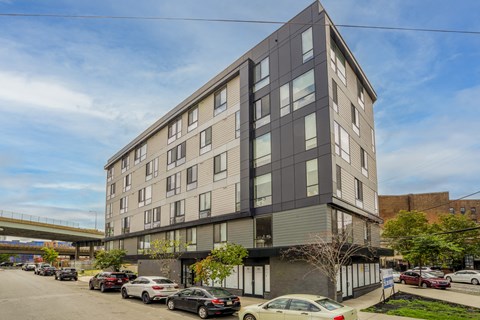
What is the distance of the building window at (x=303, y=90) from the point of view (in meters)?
24.8

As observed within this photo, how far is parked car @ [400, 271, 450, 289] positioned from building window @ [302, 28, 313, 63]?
20.3 m

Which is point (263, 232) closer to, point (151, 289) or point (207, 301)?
point (151, 289)

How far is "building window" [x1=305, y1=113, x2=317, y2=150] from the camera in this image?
79.2 ft

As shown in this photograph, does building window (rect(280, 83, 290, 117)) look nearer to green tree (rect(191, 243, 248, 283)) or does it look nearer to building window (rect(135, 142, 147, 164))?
green tree (rect(191, 243, 248, 283))

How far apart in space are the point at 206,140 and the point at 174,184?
677 cm

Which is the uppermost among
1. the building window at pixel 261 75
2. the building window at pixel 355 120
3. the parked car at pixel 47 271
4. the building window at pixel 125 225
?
the building window at pixel 261 75

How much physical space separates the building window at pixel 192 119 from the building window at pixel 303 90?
12.3 metres

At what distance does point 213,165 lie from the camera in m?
32.3

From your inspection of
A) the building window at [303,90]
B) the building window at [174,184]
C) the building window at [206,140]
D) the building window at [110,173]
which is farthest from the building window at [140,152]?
the building window at [303,90]

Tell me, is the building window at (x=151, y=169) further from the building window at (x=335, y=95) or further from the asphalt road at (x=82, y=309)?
the building window at (x=335, y=95)

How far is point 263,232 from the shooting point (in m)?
26.3

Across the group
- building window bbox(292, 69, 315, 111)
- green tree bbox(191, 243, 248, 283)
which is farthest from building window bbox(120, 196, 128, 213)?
building window bbox(292, 69, 315, 111)

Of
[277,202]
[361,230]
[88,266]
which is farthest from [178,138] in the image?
[88,266]

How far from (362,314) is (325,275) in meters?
3.14
